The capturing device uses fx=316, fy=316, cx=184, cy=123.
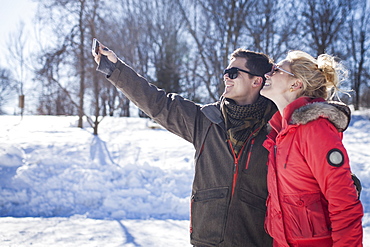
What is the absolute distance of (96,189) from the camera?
6.02 meters

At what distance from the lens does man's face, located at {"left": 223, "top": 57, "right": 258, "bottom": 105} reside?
2354mm

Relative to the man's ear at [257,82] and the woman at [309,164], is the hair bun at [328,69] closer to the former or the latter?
the woman at [309,164]

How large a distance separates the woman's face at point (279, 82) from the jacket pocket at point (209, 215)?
27.3 inches

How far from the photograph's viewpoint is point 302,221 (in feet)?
5.43

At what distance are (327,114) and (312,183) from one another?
37cm

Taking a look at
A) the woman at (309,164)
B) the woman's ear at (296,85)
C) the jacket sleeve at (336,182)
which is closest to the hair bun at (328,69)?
the woman at (309,164)

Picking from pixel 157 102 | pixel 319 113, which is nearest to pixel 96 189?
pixel 157 102

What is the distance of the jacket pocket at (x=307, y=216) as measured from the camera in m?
1.62

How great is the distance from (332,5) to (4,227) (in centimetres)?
1504

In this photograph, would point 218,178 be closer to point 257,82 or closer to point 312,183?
point 312,183

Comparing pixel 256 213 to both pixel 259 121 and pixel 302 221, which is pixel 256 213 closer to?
pixel 302 221

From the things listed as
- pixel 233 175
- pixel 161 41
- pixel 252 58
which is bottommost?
pixel 233 175

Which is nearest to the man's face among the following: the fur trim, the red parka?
the red parka

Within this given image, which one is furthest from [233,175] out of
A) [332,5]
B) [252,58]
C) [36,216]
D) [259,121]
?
[332,5]
